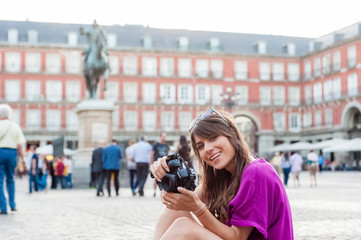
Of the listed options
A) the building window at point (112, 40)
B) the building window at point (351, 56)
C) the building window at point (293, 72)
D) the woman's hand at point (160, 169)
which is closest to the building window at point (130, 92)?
the building window at point (112, 40)

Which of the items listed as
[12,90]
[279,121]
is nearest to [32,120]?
[12,90]

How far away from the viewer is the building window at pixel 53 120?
48781mm

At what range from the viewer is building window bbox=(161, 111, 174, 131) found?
5056cm

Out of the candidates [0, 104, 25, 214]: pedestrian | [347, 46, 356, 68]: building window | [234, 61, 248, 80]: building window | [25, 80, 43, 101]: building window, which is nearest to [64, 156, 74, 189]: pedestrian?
[0, 104, 25, 214]: pedestrian

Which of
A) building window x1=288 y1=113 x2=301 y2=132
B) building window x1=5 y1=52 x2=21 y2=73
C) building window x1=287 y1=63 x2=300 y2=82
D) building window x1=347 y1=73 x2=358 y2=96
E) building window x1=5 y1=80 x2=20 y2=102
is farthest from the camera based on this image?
building window x1=288 y1=113 x2=301 y2=132

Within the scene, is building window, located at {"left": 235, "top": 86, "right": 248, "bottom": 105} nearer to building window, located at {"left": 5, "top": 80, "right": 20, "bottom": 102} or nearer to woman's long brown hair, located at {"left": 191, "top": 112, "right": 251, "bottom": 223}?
building window, located at {"left": 5, "top": 80, "right": 20, "bottom": 102}

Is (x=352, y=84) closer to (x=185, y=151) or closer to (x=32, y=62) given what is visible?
(x=32, y=62)

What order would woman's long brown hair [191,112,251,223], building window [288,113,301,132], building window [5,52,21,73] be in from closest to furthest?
1. woman's long brown hair [191,112,251,223]
2. building window [5,52,21,73]
3. building window [288,113,301,132]

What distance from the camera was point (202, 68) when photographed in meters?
51.2

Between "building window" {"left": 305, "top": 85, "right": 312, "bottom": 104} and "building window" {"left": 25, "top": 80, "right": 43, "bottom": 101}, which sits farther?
"building window" {"left": 305, "top": 85, "right": 312, "bottom": 104}

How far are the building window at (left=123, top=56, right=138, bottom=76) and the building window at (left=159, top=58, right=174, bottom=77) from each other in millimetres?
2323

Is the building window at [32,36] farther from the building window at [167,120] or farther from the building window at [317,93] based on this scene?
the building window at [317,93]

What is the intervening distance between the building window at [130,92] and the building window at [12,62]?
929 centimetres

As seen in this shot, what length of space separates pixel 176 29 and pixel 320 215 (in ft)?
157
